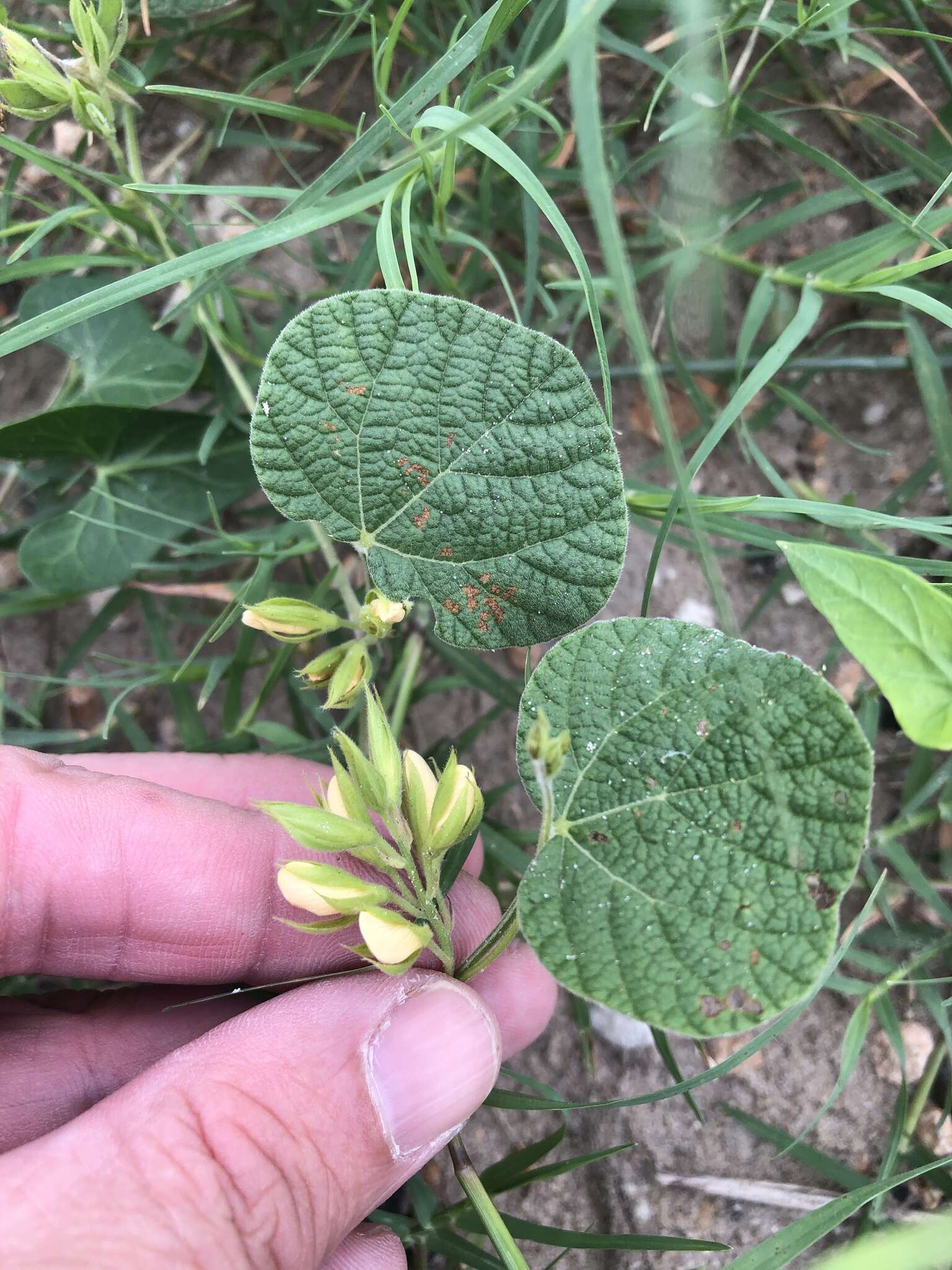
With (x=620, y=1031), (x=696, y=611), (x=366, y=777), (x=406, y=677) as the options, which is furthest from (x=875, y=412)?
(x=366, y=777)

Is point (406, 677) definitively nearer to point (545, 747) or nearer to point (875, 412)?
point (545, 747)

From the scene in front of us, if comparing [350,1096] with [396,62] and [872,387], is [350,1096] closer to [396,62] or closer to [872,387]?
[872,387]

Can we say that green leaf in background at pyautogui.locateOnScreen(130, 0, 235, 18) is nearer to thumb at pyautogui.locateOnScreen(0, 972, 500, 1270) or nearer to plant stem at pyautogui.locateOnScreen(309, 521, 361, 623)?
plant stem at pyautogui.locateOnScreen(309, 521, 361, 623)

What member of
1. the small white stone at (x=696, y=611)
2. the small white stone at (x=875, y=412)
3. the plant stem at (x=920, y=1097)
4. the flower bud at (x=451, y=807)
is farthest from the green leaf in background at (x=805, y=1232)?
the small white stone at (x=875, y=412)

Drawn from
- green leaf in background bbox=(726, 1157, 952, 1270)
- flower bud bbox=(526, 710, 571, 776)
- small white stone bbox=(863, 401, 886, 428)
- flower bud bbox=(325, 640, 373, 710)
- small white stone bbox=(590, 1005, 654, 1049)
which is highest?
flower bud bbox=(526, 710, 571, 776)

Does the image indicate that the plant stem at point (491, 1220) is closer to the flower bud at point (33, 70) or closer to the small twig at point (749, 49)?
the flower bud at point (33, 70)

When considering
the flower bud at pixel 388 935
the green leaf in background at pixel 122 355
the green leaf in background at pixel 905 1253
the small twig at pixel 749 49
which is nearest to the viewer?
the green leaf in background at pixel 905 1253

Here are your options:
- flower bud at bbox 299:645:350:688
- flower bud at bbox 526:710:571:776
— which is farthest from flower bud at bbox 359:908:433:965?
flower bud at bbox 299:645:350:688
